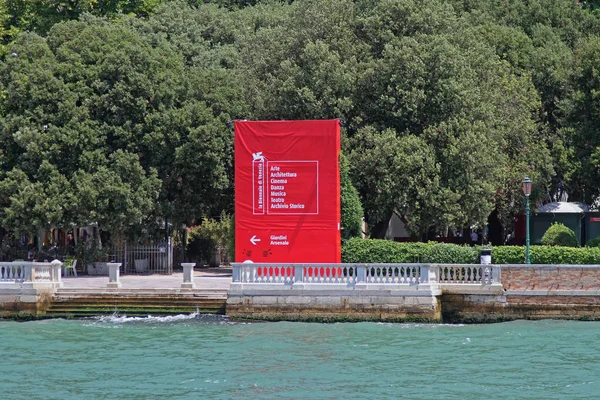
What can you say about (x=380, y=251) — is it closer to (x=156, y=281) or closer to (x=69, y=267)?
(x=156, y=281)

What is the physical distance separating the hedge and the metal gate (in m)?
8.04

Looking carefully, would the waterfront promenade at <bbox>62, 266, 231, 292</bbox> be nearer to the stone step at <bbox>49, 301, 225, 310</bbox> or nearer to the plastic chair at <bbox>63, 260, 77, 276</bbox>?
the plastic chair at <bbox>63, 260, 77, 276</bbox>

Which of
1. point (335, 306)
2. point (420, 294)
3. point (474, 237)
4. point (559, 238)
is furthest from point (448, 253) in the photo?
point (474, 237)

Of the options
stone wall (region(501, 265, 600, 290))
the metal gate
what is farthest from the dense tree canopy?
stone wall (region(501, 265, 600, 290))

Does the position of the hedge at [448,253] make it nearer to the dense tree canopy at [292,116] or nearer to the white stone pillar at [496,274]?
the white stone pillar at [496,274]

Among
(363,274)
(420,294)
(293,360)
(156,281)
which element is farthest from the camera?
(156,281)

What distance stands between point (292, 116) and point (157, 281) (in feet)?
24.3

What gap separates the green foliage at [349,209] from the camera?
33625 millimetres

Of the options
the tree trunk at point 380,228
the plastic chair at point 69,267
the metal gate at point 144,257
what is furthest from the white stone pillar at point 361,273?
Result: the plastic chair at point 69,267

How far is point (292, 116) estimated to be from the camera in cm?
3747

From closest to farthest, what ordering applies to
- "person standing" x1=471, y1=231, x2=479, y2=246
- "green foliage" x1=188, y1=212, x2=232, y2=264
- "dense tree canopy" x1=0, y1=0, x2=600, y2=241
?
"dense tree canopy" x1=0, y1=0, x2=600, y2=241
"green foliage" x1=188, y1=212, x2=232, y2=264
"person standing" x1=471, y1=231, x2=479, y2=246

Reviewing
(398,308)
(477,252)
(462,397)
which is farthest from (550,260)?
(462,397)

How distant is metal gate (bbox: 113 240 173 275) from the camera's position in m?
38.4

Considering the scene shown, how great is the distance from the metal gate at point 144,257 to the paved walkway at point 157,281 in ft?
2.24
